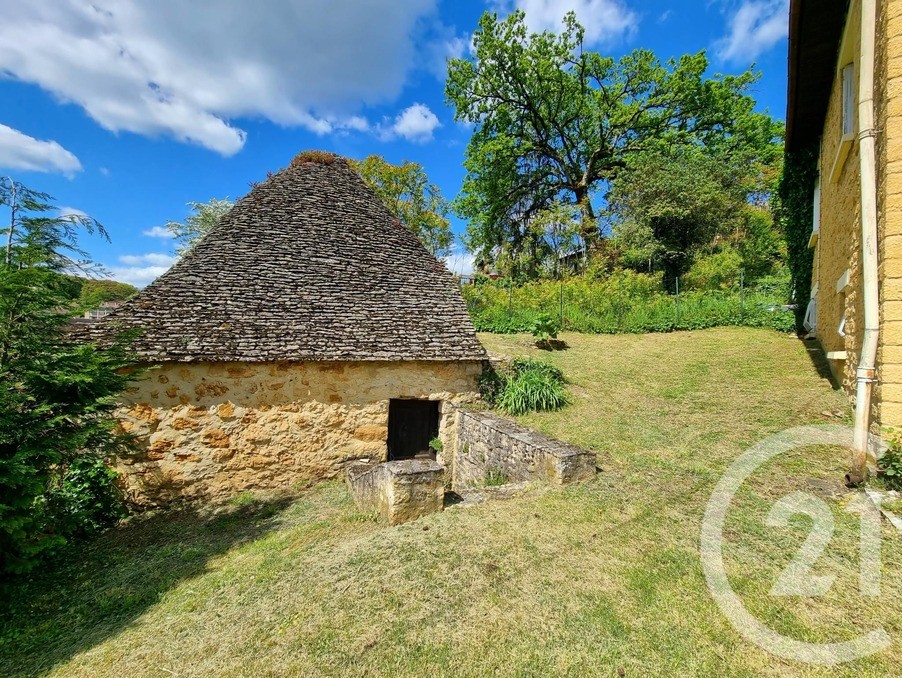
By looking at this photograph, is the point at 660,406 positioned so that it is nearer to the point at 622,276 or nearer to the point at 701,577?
the point at 701,577

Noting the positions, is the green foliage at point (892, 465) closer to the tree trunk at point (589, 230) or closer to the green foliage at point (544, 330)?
the green foliage at point (544, 330)

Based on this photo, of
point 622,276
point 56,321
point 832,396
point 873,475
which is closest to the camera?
point 873,475

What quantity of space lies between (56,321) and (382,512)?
13.5 ft

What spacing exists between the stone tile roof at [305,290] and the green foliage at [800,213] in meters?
8.91

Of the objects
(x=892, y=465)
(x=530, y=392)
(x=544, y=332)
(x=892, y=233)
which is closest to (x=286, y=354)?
(x=530, y=392)

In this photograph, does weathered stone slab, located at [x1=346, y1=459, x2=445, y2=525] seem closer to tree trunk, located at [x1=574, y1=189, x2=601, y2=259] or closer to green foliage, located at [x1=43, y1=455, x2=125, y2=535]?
green foliage, located at [x1=43, y1=455, x2=125, y2=535]

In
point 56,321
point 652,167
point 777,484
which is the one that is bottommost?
point 777,484

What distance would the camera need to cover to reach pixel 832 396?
6.26m

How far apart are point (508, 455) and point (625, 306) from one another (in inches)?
433

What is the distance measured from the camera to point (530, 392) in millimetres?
8391

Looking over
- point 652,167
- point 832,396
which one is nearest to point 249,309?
point 832,396

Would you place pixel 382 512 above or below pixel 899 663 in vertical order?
below

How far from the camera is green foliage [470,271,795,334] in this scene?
13.5 m

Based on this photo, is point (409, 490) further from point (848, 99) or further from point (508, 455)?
point (848, 99)
